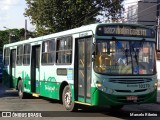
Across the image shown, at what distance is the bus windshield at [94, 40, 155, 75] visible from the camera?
11.9m

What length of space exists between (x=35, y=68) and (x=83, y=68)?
5.65 metres

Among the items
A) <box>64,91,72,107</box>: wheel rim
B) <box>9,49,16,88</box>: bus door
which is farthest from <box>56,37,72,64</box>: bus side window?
<box>9,49,16,88</box>: bus door

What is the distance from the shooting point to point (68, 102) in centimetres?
1388

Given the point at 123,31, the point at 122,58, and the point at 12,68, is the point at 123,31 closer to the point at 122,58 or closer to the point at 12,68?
the point at 122,58

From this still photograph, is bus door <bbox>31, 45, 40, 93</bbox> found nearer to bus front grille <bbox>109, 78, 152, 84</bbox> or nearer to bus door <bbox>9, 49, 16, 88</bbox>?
bus door <bbox>9, 49, 16, 88</bbox>

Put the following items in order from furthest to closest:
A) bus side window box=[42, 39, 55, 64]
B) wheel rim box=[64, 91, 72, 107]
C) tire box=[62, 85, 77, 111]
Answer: bus side window box=[42, 39, 55, 64] → wheel rim box=[64, 91, 72, 107] → tire box=[62, 85, 77, 111]

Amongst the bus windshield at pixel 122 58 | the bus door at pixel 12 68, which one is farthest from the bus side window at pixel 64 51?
the bus door at pixel 12 68

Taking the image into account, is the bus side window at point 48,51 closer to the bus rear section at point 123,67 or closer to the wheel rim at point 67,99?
the wheel rim at point 67,99

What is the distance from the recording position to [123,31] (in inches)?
485

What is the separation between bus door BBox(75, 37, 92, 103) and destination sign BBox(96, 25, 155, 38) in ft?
1.89

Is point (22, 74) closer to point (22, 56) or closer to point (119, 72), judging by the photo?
point (22, 56)

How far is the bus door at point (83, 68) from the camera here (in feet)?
40.9

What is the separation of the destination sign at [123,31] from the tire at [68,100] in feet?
9.07

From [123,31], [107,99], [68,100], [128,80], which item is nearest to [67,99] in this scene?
[68,100]
